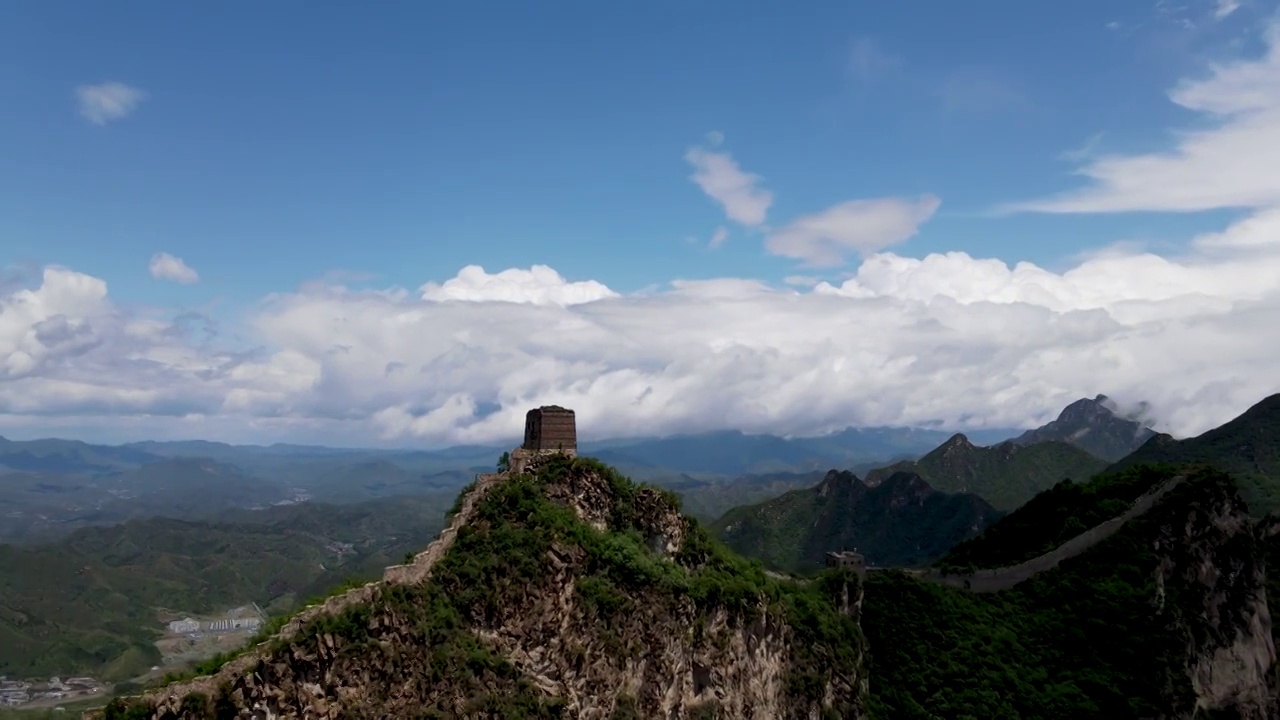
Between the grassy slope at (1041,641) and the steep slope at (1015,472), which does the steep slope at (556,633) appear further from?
the steep slope at (1015,472)

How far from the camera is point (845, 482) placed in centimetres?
17888

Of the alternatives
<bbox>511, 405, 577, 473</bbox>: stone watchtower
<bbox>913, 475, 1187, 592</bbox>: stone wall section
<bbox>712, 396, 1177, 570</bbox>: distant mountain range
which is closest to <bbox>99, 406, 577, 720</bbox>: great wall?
<bbox>511, 405, 577, 473</bbox>: stone watchtower

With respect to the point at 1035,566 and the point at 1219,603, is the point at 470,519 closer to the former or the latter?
the point at 1035,566

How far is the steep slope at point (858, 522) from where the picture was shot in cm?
15062

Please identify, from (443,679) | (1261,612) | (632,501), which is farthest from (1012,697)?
(443,679)

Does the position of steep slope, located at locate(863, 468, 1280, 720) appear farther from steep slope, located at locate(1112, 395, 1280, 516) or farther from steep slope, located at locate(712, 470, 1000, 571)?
steep slope, located at locate(712, 470, 1000, 571)

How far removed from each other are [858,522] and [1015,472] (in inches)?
1664

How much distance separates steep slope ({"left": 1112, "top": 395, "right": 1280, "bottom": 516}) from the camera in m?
112

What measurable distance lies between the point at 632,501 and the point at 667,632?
21.1ft

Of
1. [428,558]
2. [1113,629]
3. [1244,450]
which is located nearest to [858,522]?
[1244,450]

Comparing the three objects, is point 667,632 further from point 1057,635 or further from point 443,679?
point 1057,635

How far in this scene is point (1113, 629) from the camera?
189 ft

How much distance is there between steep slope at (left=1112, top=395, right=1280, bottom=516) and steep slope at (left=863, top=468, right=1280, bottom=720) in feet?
171

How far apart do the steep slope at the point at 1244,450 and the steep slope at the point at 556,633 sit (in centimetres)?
8686
